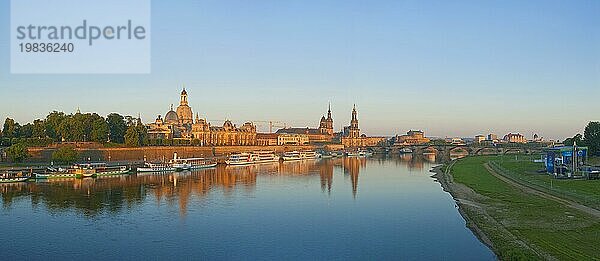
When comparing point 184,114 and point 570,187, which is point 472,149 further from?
point 570,187

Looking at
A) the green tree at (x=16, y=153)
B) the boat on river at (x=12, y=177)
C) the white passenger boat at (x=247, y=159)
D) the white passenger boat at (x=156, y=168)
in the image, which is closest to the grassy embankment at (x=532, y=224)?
the white passenger boat at (x=156, y=168)

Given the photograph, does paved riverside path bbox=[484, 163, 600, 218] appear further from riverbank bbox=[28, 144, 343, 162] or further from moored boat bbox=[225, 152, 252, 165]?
riverbank bbox=[28, 144, 343, 162]

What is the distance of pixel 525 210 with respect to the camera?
18266mm

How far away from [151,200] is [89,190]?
475 cm

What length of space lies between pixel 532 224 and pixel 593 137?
29.3 meters

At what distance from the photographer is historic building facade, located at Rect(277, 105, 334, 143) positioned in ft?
363

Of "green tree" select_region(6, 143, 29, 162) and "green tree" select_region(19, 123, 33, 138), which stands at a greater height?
"green tree" select_region(19, 123, 33, 138)

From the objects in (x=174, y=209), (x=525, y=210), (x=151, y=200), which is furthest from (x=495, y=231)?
(x=151, y=200)

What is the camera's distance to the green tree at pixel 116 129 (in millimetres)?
49750

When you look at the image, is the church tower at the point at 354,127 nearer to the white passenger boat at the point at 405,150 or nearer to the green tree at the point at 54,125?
the white passenger boat at the point at 405,150

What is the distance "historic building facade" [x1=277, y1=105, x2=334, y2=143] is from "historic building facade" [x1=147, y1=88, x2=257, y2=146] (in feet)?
86.4

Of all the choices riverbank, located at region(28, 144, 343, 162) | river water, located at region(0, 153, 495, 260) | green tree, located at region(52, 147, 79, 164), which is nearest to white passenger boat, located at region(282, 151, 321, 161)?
riverbank, located at region(28, 144, 343, 162)

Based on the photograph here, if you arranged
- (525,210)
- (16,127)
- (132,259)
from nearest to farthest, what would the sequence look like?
1. (132,259)
2. (525,210)
3. (16,127)

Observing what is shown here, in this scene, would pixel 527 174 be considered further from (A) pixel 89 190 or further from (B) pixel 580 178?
(A) pixel 89 190
